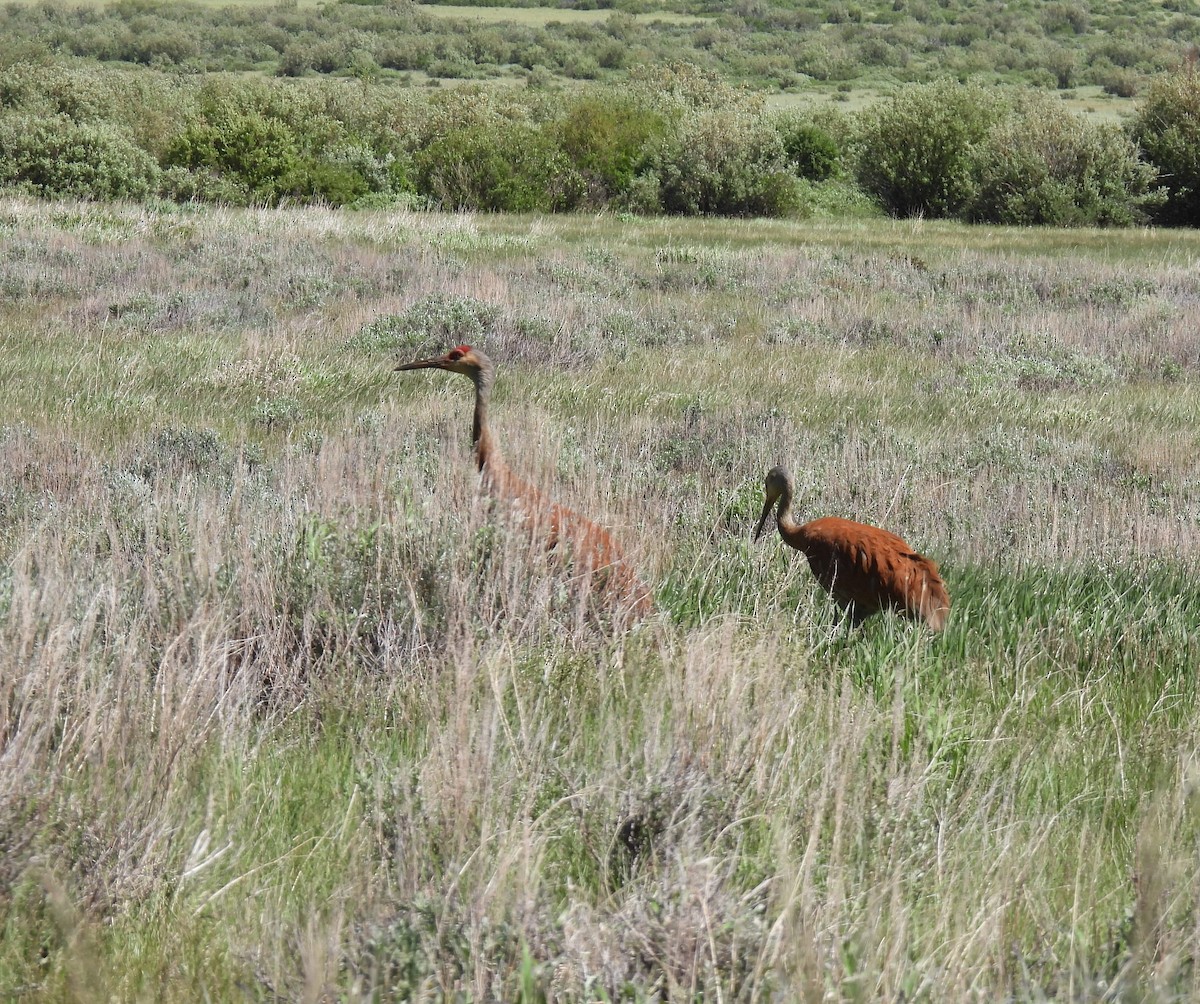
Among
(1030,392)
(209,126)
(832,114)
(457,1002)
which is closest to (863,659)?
(457,1002)

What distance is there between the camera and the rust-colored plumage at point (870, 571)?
450 cm

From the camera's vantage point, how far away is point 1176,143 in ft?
114

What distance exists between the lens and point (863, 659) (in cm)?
418

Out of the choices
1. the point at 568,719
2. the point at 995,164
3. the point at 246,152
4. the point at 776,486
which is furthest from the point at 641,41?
the point at 568,719

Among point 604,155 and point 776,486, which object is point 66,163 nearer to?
point 604,155

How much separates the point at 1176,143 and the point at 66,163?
94.9ft

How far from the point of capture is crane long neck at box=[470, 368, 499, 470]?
5184 mm

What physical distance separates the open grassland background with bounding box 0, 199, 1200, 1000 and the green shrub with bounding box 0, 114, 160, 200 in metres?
18.1

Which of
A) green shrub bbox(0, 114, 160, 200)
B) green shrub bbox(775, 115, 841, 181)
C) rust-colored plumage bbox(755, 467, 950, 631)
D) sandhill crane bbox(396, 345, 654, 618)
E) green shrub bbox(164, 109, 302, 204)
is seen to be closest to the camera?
sandhill crane bbox(396, 345, 654, 618)

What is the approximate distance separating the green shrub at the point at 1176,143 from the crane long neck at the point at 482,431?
33.1 metres

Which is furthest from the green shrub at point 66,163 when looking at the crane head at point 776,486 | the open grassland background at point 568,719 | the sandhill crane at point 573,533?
the crane head at point 776,486

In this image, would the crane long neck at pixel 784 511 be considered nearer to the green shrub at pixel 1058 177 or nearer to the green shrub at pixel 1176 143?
the green shrub at pixel 1058 177

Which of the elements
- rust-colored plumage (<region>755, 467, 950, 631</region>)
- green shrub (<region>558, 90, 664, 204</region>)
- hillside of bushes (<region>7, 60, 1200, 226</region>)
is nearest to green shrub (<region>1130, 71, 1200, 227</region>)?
hillside of bushes (<region>7, 60, 1200, 226</region>)

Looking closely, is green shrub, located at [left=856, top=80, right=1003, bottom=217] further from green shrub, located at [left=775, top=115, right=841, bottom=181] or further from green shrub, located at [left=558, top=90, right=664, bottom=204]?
green shrub, located at [left=558, top=90, right=664, bottom=204]
